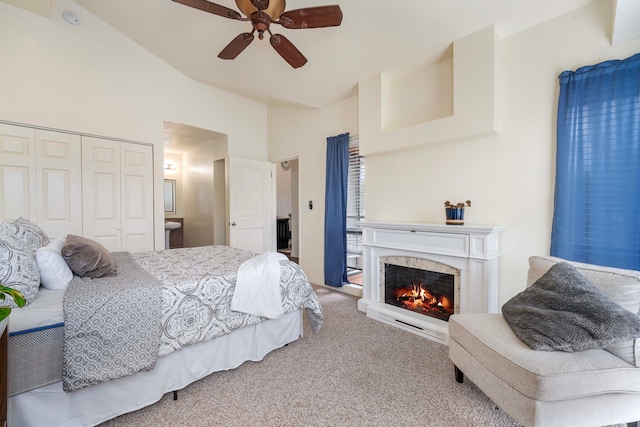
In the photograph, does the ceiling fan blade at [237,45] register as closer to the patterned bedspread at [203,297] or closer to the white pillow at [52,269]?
the patterned bedspread at [203,297]

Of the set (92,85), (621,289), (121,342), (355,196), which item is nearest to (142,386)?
(121,342)

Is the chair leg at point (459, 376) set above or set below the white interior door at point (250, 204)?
below

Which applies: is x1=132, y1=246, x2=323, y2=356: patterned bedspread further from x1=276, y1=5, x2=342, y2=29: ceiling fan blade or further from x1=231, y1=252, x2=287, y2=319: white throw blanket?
x1=276, y1=5, x2=342, y2=29: ceiling fan blade

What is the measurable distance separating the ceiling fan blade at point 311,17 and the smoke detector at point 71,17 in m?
2.86

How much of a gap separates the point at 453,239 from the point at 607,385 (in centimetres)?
138

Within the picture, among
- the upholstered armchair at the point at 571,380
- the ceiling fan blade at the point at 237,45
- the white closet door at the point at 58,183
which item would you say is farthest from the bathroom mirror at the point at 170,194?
the upholstered armchair at the point at 571,380

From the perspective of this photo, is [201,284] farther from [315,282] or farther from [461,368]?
[315,282]

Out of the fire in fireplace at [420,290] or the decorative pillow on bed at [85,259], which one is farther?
A: the fire in fireplace at [420,290]

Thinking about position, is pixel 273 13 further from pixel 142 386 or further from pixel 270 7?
pixel 142 386

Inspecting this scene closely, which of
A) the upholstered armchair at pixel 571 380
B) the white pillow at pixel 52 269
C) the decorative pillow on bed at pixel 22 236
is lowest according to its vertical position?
the upholstered armchair at pixel 571 380

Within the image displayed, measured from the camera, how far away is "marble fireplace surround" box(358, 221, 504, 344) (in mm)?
2451

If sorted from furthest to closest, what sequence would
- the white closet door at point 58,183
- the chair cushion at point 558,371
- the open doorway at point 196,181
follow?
1. the open doorway at point 196,181
2. the white closet door at point 58,183
3. the chair cushion at point 558,371

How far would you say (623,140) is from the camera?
2.01 m

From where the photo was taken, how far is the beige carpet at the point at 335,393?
163 cm
